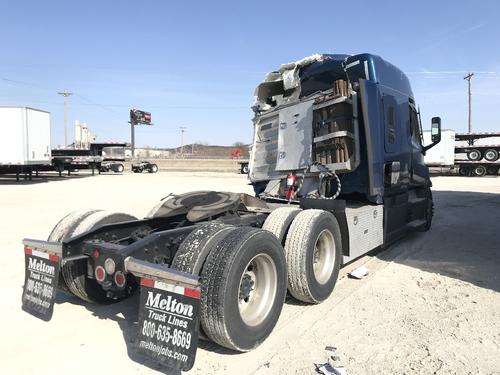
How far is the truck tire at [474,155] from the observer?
32.0 m

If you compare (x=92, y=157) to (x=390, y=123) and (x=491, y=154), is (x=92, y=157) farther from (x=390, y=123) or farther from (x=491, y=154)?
(x=491, y=154)

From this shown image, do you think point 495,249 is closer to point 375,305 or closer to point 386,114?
point 386,114

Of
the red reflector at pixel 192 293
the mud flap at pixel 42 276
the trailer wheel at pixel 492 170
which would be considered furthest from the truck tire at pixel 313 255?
the trailer wheel at pixel 492 170

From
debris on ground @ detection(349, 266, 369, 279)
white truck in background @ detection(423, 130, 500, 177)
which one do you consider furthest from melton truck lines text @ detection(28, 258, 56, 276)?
white truck in background @ detection(423, 130, 500, 177)

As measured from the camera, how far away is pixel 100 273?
3566 millimetres

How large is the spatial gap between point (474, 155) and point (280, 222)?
32866mm

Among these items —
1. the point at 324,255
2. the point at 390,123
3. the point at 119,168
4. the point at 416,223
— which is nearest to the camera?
the point at 324,255

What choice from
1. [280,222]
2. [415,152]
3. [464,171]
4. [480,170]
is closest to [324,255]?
[280,222]

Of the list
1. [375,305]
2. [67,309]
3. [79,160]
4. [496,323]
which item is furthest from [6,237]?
[79,160]

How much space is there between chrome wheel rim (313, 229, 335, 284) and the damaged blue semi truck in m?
0.01

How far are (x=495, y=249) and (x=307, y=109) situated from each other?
394 cm

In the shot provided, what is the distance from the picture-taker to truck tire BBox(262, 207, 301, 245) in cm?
430

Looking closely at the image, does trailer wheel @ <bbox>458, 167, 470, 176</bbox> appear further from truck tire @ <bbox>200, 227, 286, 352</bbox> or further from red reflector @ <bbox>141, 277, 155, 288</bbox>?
red reflector @ <bbox>141, 277, 155, 288</bbox>

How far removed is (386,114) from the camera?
6.34 metres
